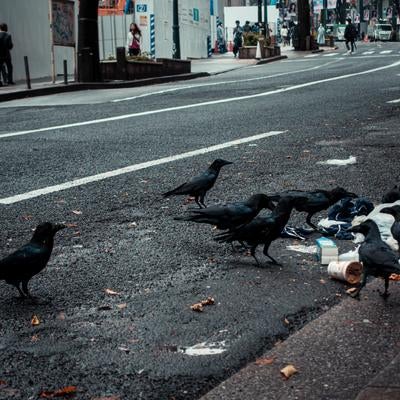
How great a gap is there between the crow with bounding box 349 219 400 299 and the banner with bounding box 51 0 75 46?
2283 cm

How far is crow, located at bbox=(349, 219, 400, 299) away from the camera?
15.6 feet

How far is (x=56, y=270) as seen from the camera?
18.8 ft

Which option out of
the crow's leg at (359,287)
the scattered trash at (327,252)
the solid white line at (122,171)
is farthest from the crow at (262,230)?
the solid white line at (122,171)

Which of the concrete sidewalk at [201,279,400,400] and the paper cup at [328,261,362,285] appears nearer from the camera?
the concrete sidewalk at [201,279,400,400]

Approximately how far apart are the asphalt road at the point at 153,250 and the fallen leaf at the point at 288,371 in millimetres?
257

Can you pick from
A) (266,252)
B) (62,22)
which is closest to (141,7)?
(62,22)

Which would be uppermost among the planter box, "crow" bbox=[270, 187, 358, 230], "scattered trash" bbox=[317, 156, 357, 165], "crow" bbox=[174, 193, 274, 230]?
"crow" bbox=[174, 193, 274, 230]

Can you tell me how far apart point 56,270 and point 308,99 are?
12.5 metres

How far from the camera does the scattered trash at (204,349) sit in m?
4.21

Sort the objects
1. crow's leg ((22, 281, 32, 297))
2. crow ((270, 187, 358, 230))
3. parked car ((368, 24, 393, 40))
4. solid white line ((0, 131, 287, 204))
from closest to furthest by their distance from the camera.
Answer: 1. crow's leg ((22, 281, 32, 297))
2. crow ((270, 187, 358, 230))
3. solid white line ((0, 131, 287, 204))
4. parked car ((368, 24, 393, 40))

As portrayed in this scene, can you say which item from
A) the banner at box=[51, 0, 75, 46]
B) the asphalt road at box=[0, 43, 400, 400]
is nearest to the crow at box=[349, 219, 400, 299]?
the asphalt road at box=[0, 43, 400, 400]

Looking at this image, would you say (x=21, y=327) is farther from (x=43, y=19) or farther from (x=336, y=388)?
(x=43, y=19)

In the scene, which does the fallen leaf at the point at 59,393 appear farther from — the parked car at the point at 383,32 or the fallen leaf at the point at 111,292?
the parked car at the point at 383,32

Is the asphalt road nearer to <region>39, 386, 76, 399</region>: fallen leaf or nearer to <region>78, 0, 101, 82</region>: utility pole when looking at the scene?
<region>39, 386, 76, 399</region>: fallen leaf
